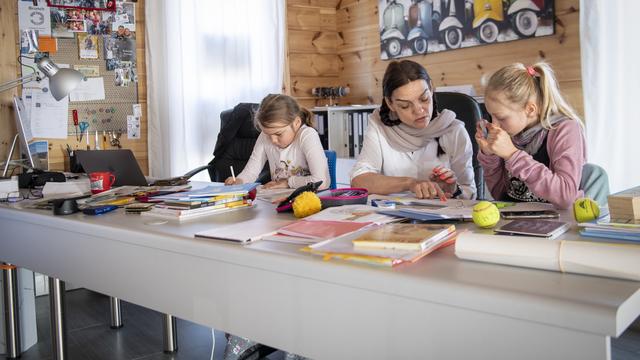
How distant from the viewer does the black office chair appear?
329cm

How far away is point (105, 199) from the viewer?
1661 millimetres

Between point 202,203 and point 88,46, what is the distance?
8.64ft

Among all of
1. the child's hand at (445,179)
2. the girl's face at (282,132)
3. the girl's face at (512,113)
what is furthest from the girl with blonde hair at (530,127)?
the girl's face at (282,132)

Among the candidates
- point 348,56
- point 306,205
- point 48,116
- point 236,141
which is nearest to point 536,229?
point 306,205

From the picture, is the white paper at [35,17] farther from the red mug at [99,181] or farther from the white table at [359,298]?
the white table at [359,298]

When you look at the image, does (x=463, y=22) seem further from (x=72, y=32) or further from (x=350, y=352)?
(x=350, y=352)

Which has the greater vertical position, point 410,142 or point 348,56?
point 348,56

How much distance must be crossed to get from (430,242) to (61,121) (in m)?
3.21

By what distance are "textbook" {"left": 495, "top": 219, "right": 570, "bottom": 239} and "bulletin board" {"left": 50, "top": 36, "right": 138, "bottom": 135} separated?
10.6ft

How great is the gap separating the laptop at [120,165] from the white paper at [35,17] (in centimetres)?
172

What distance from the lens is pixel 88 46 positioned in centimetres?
360

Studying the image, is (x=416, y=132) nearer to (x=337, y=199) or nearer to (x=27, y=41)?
(x=337, y=199)

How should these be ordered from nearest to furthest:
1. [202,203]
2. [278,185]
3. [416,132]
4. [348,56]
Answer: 1. [202,203]
2. [416,132]
3. [278,185]
4. [348,56]

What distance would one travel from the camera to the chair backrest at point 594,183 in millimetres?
1579
